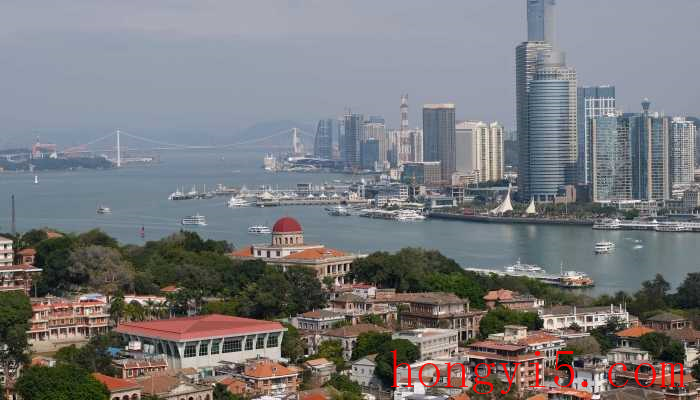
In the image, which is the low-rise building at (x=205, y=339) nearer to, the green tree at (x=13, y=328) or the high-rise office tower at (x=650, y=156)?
the green tree at (x=13, y=328)

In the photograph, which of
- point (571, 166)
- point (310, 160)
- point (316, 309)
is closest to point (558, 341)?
point (316, 309)

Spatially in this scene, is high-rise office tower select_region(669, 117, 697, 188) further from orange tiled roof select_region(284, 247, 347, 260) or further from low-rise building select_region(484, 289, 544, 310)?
low-rise building select_region(484, 289, 544, 310)

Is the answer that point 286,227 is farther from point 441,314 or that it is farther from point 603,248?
point 603,248

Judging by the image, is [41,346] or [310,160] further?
[310,160]

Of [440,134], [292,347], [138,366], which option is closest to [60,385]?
[138,366]

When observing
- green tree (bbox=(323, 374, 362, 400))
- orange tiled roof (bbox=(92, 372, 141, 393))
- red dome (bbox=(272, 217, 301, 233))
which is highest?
red dome (bbox=(272, 217, 301, 233))

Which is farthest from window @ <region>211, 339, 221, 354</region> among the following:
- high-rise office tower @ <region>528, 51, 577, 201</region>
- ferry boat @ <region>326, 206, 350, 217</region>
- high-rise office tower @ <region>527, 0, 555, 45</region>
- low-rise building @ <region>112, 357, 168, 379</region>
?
high-rise office tower @ <region>527, 0, 555, 45</region>

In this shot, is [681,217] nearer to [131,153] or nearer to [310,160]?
[310,160]

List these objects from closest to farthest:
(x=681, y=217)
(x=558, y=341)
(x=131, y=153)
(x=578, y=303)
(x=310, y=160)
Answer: (x=558, y=341) < (x=578, y=303) < (x=681, y=217) < (x=310, y=160) < (x=131, y=153)
